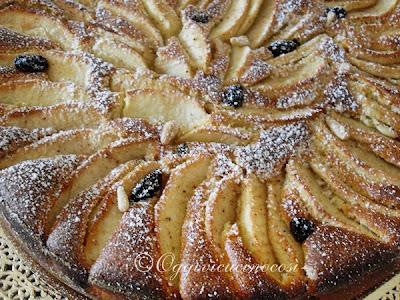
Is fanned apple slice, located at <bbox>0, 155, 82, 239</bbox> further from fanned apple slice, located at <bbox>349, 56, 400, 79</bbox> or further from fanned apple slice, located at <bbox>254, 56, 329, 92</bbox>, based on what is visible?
fanned apple slice, located at <bbox>349, 56, 400, 79</bbox>

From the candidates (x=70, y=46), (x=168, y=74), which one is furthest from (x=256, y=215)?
(x=70, y=46)

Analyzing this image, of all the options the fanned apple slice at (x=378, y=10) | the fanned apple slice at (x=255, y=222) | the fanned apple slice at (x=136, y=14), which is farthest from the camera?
the fanned apple slice at (x=378, y=10)

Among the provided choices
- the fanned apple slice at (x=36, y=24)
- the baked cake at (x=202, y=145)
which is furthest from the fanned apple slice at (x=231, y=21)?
the fanned apple slice at (x=36, y=24)

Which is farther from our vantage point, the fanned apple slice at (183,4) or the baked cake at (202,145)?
the fanned apple slice at (183,4)

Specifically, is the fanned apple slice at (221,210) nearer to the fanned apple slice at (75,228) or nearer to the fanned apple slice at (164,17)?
the fanned apple slice at (75,228)

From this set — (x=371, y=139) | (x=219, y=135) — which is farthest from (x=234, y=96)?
(x=371, y=139)

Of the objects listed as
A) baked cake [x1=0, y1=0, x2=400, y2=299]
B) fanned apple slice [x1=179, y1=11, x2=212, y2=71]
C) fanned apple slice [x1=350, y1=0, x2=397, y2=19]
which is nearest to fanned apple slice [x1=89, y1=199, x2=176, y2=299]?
baked cake [x1=0, y1=0, x2=400, y2=299]

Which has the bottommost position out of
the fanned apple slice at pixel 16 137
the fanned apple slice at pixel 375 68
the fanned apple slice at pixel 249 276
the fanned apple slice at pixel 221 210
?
the fanned apple slice at pixel 16 137
